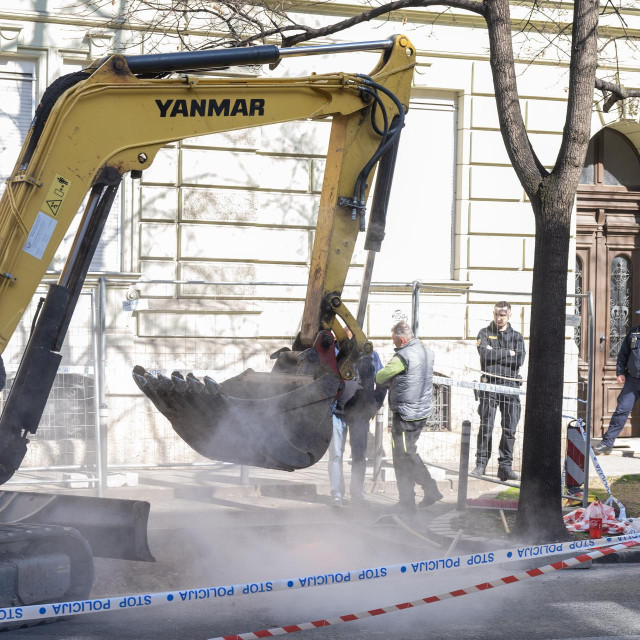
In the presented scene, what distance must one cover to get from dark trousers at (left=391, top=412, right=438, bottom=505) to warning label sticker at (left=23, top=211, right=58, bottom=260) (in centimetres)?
487

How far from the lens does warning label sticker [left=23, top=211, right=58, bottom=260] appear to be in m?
5.45

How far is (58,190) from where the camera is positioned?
5.48 m

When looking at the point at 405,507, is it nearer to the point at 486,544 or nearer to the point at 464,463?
the point at 464,463

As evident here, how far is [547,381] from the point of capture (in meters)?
8.35

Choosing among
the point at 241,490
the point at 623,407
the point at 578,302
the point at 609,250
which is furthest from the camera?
the point at 609,250

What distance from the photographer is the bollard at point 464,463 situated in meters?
9.34

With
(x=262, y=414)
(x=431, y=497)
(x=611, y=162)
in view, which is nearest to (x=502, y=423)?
(x=431, y=497)

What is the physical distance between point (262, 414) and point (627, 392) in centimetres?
812

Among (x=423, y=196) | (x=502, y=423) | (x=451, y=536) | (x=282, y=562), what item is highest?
(x=423, y=196)

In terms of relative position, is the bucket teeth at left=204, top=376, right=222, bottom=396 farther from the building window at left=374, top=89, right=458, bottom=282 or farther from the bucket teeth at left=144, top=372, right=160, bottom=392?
the building window at left=374, top=89, right=458, bottom=282

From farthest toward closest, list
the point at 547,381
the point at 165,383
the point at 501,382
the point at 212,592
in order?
the point at 501,382 < the point at 547,381 < the point at 165,383 < the point at 212,592

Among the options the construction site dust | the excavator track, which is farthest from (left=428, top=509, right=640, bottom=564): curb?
the excavator track

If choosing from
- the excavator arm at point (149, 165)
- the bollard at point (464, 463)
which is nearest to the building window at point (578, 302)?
the bollard at point (464, 463)

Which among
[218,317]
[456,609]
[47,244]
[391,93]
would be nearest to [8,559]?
[47,244]
